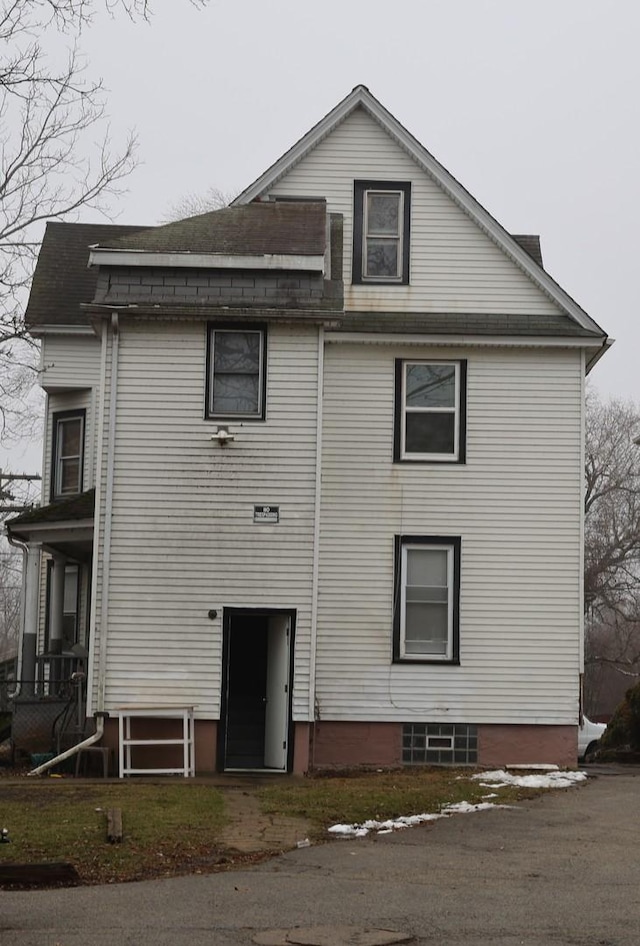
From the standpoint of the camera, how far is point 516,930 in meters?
9.12

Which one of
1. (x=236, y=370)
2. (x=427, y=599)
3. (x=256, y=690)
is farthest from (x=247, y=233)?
(x=256, y=690)

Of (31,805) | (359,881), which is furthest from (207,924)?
(31,805)

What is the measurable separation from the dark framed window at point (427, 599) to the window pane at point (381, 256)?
438 centimetres

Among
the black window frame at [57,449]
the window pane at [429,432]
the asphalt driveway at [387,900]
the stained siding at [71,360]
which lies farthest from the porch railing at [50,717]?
the asphalt driveway at [387,900]

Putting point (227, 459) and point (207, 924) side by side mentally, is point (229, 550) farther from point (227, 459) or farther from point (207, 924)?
point (207, 924)

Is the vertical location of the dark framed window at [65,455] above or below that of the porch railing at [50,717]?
above

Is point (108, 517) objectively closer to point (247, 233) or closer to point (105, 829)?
point (247, 233)

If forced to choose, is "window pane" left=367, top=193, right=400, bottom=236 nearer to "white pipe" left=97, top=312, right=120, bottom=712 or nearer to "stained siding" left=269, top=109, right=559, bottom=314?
"stained siding" left=269, top=109, right=559, bottom=314

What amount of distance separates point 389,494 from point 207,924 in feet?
38.9

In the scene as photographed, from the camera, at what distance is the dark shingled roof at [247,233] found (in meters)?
19.6

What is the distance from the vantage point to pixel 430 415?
20.8 meters

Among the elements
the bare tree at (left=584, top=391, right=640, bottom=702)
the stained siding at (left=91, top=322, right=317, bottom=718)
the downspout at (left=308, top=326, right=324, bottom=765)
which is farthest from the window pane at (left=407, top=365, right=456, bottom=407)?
the bare tree at (left=584, top=391, right=640, bottom=702)

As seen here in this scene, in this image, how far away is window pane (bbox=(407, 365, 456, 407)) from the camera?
68.4ft

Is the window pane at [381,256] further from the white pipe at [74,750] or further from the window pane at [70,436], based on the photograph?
the white pipe at [74,750]
